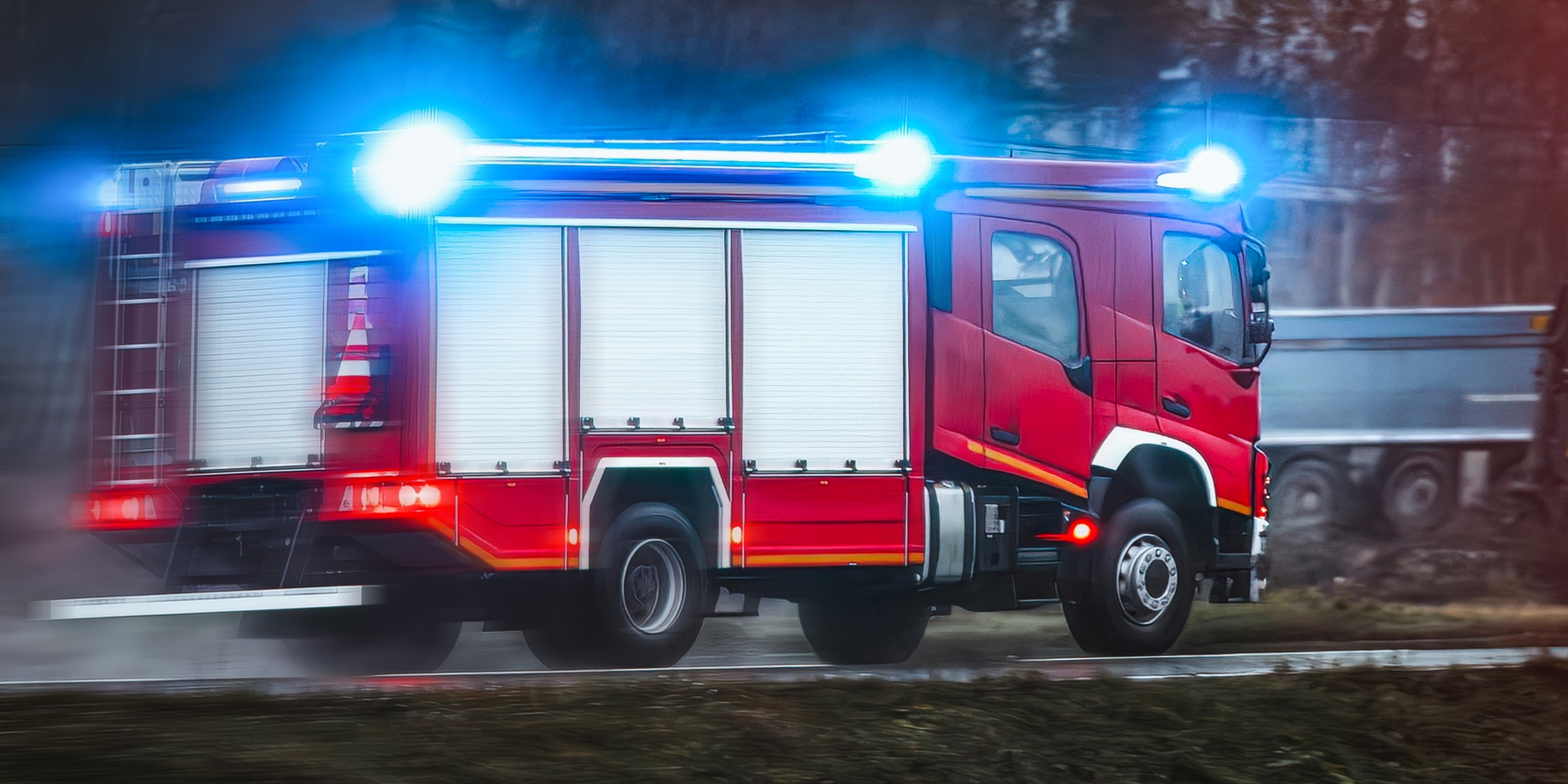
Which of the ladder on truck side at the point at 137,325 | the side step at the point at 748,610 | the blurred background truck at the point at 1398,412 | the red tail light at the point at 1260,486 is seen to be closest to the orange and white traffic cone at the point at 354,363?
the ladder on truck side at the point at 137,325

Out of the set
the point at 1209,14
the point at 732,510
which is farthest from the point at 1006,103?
the point at 732,510

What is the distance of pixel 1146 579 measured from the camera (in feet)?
38.1

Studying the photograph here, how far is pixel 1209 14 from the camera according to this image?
1025 inches

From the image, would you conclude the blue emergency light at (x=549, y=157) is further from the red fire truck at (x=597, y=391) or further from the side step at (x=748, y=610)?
the side step at (x=748, y=610)

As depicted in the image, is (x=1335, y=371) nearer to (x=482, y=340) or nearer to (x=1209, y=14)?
(x=1209, y=14)

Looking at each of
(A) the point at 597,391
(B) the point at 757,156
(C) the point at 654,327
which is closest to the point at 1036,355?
(B) the point at 757,156

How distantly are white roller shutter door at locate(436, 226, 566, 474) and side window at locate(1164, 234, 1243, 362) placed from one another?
14.4 feet

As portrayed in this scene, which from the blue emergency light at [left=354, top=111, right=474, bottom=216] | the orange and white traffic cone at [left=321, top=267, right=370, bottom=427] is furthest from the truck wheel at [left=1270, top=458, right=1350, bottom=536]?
the orange and white traffic cone at [left=321, top=267, right=370, bottom=427]

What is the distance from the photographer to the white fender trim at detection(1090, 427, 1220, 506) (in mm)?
11469

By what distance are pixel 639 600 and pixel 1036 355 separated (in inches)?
124

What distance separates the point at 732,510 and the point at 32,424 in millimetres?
10615

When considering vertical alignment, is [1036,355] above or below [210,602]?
above

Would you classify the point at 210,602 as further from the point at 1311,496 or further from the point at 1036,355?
the point at 1311,496

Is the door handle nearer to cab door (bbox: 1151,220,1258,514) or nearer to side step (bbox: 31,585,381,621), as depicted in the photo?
cab door (bbox: 1151,220,1258,514)
